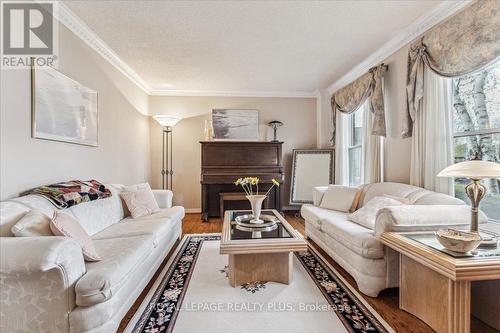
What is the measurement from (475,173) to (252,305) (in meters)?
1.78

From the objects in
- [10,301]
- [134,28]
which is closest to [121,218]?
[10,301]

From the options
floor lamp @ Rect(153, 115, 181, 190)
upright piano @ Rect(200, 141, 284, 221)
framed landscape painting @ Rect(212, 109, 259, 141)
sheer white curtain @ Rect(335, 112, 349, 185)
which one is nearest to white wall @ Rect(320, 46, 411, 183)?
sheer white curtain @ Rect(335, 112, 349, 185)

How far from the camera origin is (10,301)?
1.27 meters

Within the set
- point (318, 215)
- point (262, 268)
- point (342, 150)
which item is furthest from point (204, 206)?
point (342, 150)

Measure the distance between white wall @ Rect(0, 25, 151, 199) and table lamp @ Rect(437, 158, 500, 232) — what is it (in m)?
3.21

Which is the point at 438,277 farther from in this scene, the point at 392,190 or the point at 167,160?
the point at 167,160

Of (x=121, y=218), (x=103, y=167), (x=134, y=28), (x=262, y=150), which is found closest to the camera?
Answer: (x=134, y=28)

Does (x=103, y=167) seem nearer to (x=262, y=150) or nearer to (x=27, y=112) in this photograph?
(x=27, y=112)

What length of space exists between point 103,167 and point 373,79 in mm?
3889

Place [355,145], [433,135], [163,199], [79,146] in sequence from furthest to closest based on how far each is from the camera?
1. [355,145]
2. [163,199]
3. [79,146]
4. [433,135]

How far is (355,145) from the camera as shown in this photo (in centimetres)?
445

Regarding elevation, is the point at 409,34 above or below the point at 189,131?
above

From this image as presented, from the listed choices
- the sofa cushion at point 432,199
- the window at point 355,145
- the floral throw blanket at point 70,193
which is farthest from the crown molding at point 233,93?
the sofa cushion at point 432,199

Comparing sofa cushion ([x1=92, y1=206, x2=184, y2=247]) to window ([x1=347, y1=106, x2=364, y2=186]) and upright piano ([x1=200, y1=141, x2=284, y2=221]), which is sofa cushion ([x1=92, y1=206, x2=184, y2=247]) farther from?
window ([x1=347, y1=106, x2=364, y2=186])
